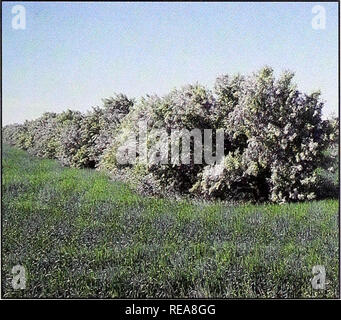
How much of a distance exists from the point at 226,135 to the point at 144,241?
1.03 m

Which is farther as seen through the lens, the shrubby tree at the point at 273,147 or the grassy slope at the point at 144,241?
the shrubby tree at the point at 273,147

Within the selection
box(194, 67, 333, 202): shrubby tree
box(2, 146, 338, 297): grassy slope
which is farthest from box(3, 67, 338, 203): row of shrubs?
box(2, 146, 338, 297): grassy slope

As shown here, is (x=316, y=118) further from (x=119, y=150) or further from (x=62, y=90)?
(x=62, y=90)

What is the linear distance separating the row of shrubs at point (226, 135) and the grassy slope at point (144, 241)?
0.14 m

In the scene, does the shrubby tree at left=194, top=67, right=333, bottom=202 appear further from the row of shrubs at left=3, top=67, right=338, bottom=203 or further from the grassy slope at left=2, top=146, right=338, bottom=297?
the grassy slope at left=2, top=146, right=338, bottom=297

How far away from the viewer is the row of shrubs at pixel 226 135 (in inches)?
184

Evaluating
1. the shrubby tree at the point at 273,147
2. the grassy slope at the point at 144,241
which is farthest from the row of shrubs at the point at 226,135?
the grassy slope at the point at 144,241

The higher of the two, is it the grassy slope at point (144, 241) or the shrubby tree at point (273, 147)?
the shrubby tree at point (273, 147)

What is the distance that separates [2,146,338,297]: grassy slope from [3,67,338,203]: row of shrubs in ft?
0.46

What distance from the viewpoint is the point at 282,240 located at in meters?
4.57

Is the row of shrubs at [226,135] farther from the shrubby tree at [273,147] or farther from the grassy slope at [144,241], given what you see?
the grassy slope at [144,241]

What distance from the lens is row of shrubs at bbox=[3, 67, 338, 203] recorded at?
4.66 metres

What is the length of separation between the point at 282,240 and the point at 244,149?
757 millimetres
